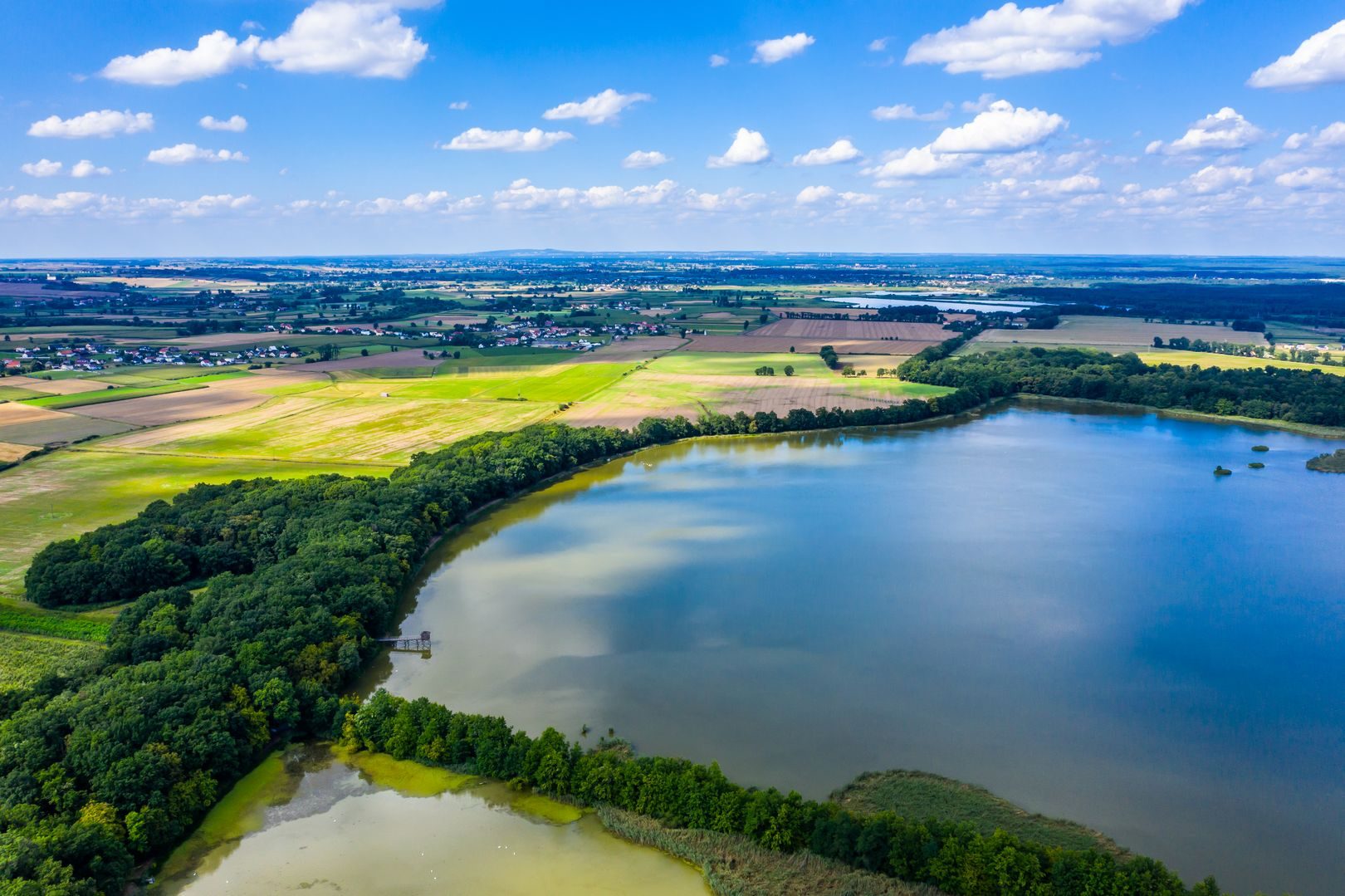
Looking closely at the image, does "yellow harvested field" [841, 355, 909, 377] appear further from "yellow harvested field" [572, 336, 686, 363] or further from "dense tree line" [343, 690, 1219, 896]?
"dense tree line" [343, 690, 1219, 896]

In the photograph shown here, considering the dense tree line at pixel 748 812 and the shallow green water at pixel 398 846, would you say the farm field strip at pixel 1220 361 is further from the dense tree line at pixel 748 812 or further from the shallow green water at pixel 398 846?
the shallow green water at pixel 398 846

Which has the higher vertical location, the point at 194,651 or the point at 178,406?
the point at 178,406

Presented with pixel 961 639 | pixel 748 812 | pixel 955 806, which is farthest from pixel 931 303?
pixel 748 812

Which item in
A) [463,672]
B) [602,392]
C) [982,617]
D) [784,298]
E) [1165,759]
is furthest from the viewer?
[784,298]

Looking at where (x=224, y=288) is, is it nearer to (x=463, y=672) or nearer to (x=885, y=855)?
(x=463, y=672)

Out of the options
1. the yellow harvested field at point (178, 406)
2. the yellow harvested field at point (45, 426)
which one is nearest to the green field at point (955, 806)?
the yellow harvested field at point (45, 426)

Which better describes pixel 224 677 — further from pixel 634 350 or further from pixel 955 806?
pixel 634 350

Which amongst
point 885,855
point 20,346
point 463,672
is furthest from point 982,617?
point 20,346
